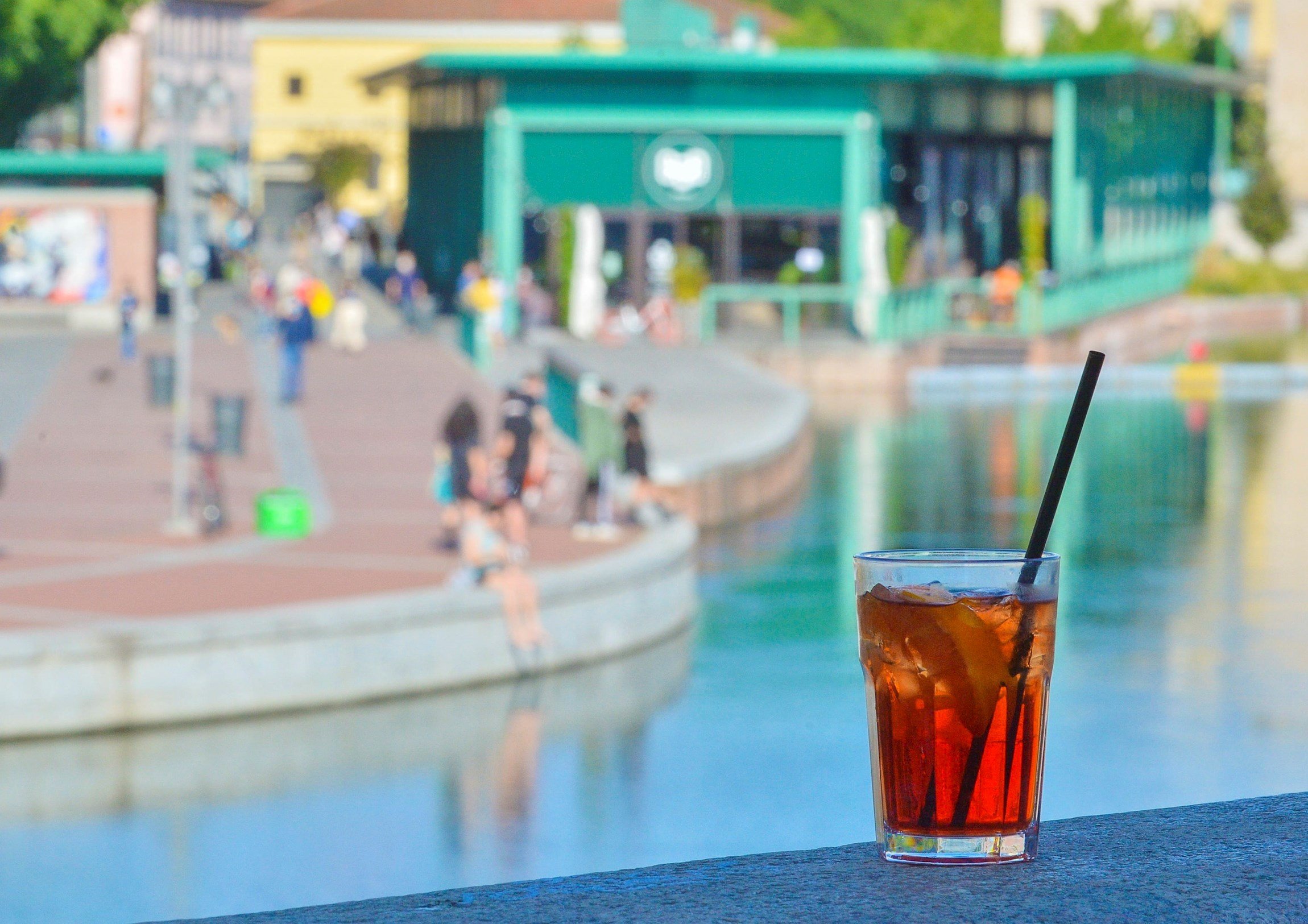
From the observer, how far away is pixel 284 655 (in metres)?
14.7

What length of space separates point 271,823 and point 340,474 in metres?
12.0

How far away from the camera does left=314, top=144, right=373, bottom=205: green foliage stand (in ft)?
258

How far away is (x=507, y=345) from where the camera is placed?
40438 mm

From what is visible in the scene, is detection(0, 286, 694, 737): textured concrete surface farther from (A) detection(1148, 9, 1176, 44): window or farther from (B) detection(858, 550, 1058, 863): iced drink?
(A) detection(1148, 9, 1176, 44): window

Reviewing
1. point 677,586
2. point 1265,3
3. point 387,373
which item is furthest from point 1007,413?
point 1265,3

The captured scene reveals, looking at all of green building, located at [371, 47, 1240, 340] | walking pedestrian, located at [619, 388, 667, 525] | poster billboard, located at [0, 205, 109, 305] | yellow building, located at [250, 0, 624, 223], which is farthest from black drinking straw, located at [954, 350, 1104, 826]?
yellow building, located at [250, 0, 624, 223]

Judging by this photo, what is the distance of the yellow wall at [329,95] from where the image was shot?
3241 inches

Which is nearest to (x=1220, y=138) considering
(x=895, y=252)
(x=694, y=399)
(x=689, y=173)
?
(x=895, y=252)

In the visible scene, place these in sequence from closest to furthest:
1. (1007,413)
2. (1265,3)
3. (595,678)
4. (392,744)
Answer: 1. (392,744)
2. (595,678)
3. (1007,413)
4. (1265,3)

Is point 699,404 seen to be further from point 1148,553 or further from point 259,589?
point 259,589

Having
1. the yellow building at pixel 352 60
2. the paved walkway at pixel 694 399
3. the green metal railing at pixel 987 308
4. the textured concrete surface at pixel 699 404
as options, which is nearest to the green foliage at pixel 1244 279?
the green metal railing at pixel 987 308

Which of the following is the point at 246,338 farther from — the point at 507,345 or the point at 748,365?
the point at 748,365

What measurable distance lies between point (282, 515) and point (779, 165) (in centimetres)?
2861

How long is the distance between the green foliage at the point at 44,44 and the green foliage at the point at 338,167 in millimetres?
26317
